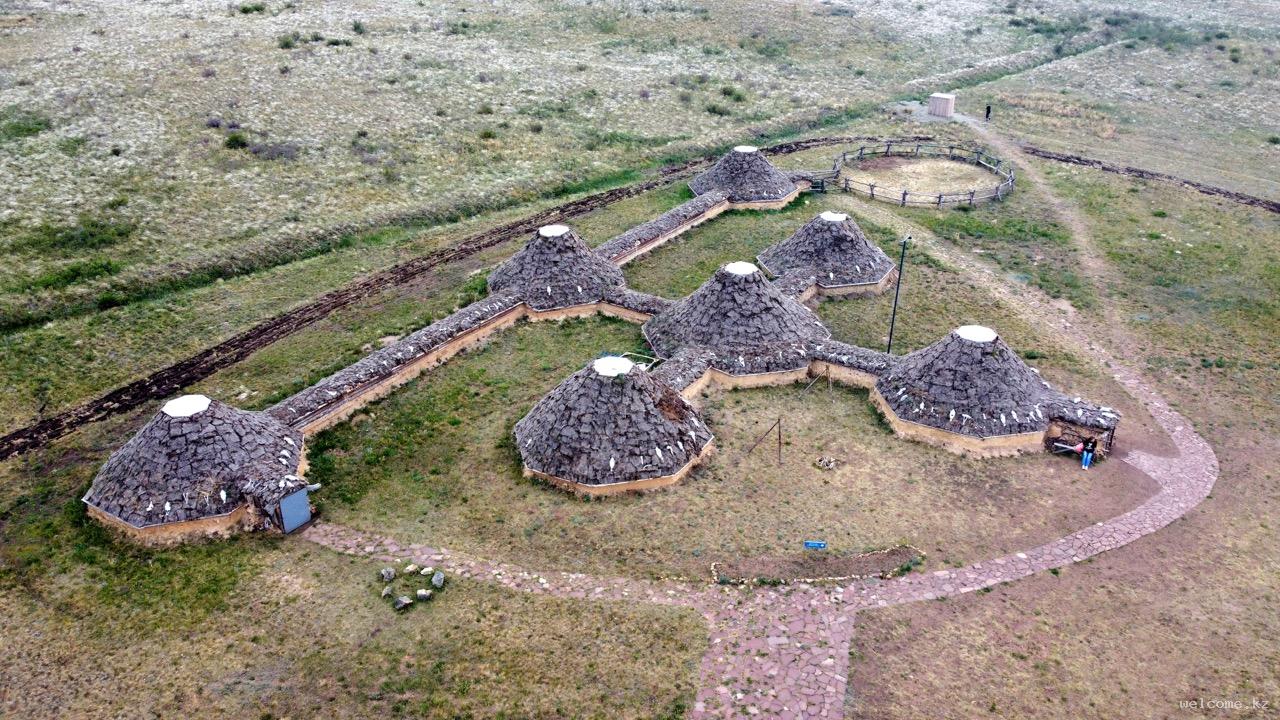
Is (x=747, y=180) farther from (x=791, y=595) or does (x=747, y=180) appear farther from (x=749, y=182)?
(x=791, y=595)

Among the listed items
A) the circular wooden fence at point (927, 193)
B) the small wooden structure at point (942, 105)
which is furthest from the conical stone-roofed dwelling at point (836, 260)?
the small wooden structure at point (942, 105)

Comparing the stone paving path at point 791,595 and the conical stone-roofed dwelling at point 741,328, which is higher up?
the conical stone-roofed dwelling at point 741,328

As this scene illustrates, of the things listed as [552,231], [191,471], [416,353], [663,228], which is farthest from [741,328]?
[191,471]

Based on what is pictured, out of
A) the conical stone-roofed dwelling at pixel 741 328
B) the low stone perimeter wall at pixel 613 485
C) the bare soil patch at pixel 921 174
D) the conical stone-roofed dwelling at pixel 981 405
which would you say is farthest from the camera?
the bare soil patch at pixel 921 174

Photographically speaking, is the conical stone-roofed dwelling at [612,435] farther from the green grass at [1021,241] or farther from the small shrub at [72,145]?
the small shrub at [72,145]

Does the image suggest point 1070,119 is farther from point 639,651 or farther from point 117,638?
point 117,638

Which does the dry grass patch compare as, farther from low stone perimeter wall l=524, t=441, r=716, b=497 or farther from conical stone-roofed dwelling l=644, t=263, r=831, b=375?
conical stone-roofed dwelling l=644, t=263, r=831, b=375

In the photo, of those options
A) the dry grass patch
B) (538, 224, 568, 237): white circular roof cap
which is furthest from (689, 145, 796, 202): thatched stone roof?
the dry grass patch
